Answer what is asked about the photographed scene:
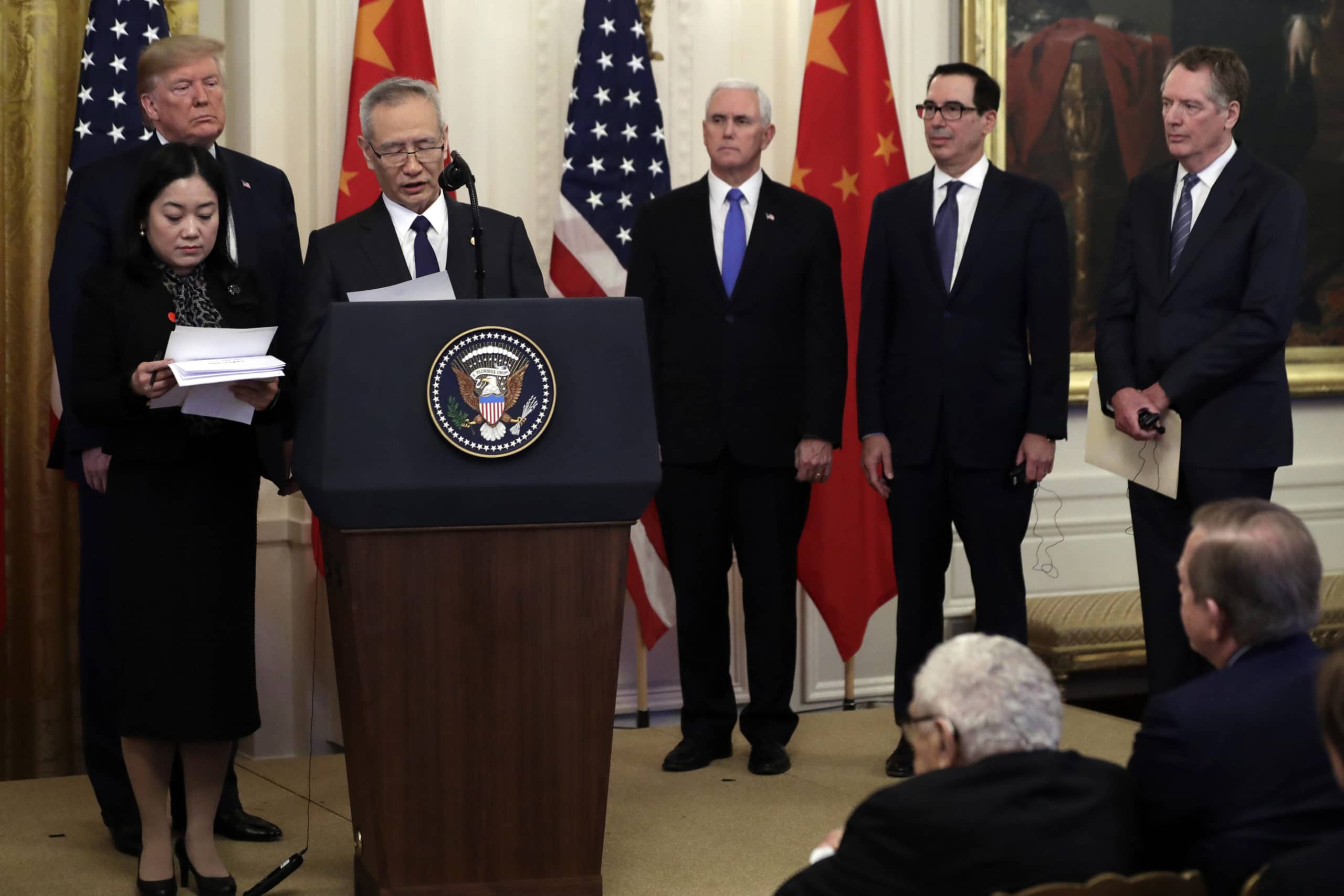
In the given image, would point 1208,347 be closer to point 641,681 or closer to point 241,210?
point 641,681

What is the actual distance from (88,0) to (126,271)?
6.41 ft

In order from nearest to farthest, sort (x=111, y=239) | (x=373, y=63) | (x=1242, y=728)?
1. (x=1242, y=728)
2. (x=111, y=239)
3. (x=373, y=63)

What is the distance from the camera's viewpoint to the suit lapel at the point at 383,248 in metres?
3.46

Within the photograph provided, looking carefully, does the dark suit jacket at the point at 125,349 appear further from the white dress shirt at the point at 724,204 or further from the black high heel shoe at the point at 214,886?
the white dress shirt at the point at 724,204

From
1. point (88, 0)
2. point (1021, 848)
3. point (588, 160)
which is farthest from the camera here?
point (588, 160)

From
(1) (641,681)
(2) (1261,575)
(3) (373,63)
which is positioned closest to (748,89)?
(3) (373,63)

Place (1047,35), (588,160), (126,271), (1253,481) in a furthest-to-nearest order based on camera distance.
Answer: (1047,35), (588,160), (1253,481), (126,271)

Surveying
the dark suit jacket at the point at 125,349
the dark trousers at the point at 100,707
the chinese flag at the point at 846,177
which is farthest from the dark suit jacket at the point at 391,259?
the chinese flag at the point at 846,177

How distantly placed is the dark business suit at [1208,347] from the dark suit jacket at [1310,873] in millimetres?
2539

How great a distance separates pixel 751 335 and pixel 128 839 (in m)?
2.16

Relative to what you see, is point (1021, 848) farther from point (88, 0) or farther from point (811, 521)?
point (88, 0)

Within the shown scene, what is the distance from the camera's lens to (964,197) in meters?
4.40

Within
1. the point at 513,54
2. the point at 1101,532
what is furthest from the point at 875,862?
the point at 1101,532

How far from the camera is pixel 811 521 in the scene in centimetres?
525
